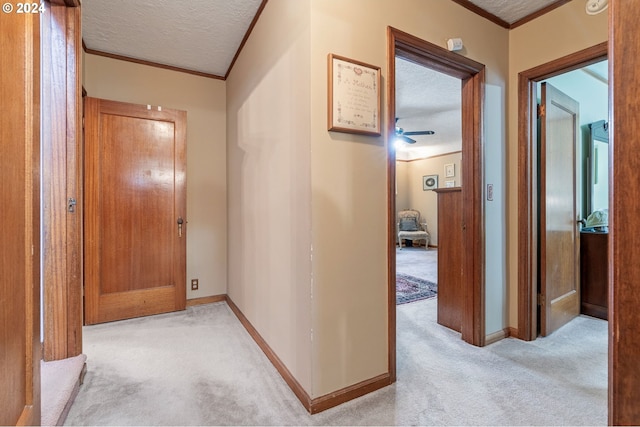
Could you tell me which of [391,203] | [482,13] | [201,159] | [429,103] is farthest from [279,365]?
[429,103]

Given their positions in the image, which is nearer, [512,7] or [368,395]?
[368,395]

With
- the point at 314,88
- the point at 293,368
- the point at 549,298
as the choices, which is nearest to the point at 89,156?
the point at 314,88

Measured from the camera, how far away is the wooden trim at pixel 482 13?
6.72 ft

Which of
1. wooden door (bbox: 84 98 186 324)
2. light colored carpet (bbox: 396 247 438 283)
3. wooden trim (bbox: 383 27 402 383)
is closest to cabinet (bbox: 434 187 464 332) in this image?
wooden trim (bbox: 383 27 402 383)

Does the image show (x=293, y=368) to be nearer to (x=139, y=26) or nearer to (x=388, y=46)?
(x=388, y=46)

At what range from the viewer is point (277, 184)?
186 cm

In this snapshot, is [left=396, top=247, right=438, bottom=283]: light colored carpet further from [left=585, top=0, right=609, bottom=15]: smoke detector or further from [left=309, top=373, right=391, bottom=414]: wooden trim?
→ [left=585, top=0, right=609, bottom=15]: smoke detector

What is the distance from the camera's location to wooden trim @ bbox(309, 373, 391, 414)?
Answer: 144 cm

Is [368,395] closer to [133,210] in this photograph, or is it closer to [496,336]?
[496,336]

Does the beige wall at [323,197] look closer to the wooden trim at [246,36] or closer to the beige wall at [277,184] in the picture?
the beige wall at [277,184]

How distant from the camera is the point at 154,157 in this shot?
2832mm

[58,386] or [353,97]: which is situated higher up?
[353,97]

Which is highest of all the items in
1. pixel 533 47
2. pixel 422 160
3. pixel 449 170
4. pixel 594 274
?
pixel 422 160

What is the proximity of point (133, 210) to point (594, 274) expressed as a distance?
4331mm
